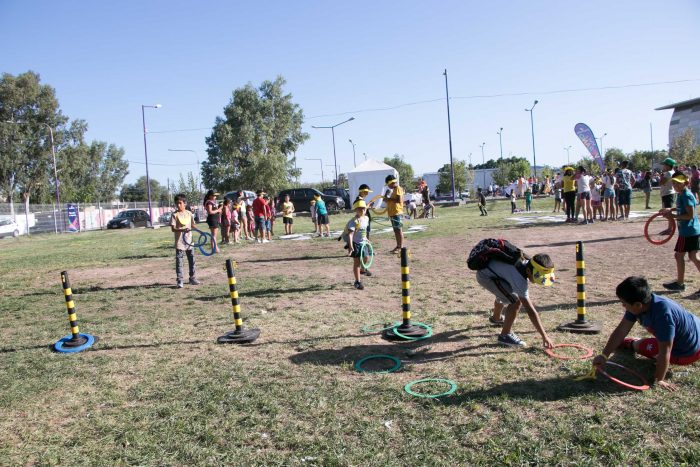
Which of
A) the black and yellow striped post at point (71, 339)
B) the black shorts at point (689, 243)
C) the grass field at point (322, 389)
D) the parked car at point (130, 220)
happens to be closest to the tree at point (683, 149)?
the parked car at point (130, 220)

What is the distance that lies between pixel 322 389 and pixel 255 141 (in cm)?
5672

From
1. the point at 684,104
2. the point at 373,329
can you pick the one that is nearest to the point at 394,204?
the point at 373,329

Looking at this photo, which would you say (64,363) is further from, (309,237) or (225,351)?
(309,237)

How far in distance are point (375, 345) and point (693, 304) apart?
454 cm

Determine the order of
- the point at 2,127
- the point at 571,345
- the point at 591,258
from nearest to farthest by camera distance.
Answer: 1. the point at 571,345
2. the point at 591,258
3. the point at 2,127

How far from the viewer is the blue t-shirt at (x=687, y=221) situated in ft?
24.2

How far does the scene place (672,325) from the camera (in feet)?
14.4

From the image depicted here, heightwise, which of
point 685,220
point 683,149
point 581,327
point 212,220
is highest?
point 683,149

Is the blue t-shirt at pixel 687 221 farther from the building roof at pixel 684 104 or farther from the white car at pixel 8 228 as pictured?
the building roof at pixel 684 104

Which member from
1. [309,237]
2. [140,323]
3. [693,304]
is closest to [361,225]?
[140,323]

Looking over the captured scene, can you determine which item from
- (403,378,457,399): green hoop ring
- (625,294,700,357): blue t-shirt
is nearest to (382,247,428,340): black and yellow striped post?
(403,378,457,399): green hoop ring

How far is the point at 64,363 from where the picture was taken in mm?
6199

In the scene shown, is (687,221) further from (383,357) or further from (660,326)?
(383,357)

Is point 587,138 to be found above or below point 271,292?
above
